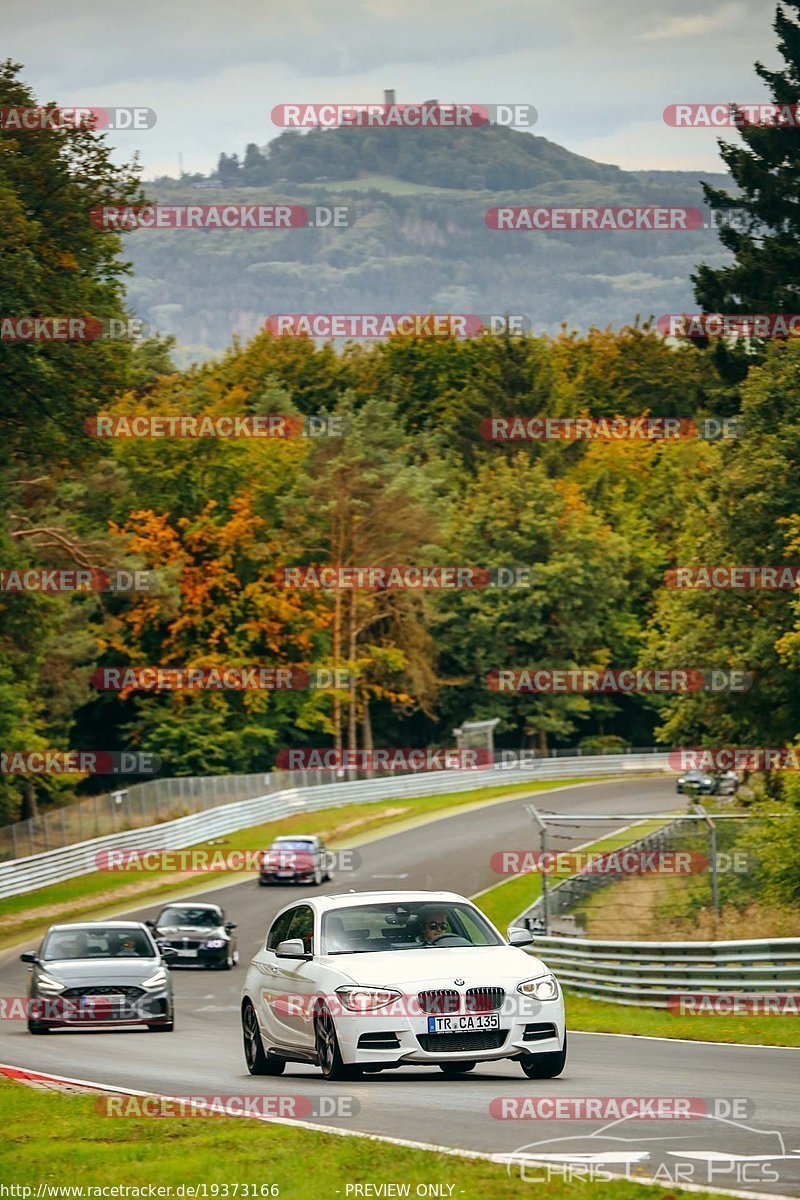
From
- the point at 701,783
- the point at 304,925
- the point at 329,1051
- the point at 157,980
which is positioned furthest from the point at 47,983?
the point at 701,783

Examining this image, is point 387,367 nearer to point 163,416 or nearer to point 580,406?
point 580,406

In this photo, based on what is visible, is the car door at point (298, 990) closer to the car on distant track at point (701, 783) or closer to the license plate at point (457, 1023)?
the license plate at point (457, 1023)

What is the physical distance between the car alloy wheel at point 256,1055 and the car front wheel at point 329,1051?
1382 mm

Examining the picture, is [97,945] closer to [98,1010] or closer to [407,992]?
[98,1010]

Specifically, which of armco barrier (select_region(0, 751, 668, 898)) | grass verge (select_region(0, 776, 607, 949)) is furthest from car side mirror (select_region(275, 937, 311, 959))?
armco barrier (select_region(0, 751, 668, 898))

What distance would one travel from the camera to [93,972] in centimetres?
2223

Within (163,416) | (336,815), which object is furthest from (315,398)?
(336,815)

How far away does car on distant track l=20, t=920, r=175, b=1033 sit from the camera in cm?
2209

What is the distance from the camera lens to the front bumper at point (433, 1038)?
1356 centimetres

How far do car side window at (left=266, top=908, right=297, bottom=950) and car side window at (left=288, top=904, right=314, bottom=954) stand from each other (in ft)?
0.24

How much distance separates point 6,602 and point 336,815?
2560 cm

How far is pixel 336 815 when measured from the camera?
6919 centimetres

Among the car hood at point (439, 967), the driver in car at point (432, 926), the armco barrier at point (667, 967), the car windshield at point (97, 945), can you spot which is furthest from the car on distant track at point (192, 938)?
the car hood at point (439, 967)

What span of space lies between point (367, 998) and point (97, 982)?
9268mm
